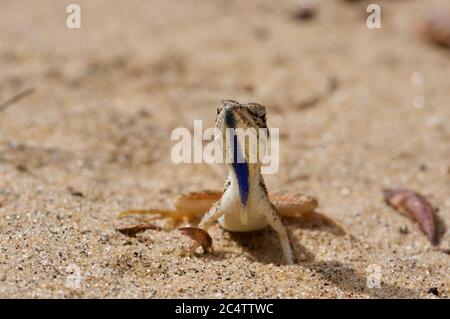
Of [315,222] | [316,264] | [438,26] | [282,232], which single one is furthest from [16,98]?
[438,26]

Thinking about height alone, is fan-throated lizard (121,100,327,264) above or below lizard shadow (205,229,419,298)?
above

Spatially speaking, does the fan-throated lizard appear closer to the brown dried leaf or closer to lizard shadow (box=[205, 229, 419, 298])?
lizard shadow (box=[205, 229, 419, 298])

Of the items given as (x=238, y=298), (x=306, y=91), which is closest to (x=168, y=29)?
(x=306, y=91)

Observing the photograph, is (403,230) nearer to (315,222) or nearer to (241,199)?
(315,222)

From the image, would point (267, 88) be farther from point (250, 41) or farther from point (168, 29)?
point (168, 29)

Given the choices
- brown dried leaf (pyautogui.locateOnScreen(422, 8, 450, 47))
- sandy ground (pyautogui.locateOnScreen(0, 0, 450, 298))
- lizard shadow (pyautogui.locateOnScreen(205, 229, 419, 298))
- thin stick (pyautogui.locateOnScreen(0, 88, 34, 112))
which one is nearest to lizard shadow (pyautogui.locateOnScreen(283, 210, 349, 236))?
sandy ground (pyautogui.locateOnScreen(0, 0, 450, 298))

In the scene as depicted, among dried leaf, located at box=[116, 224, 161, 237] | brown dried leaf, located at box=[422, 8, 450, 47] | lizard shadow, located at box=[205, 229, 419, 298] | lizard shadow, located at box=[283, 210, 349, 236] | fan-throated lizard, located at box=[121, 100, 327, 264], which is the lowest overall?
lizard shadow, located at box=[205, 229, 419, 298]
